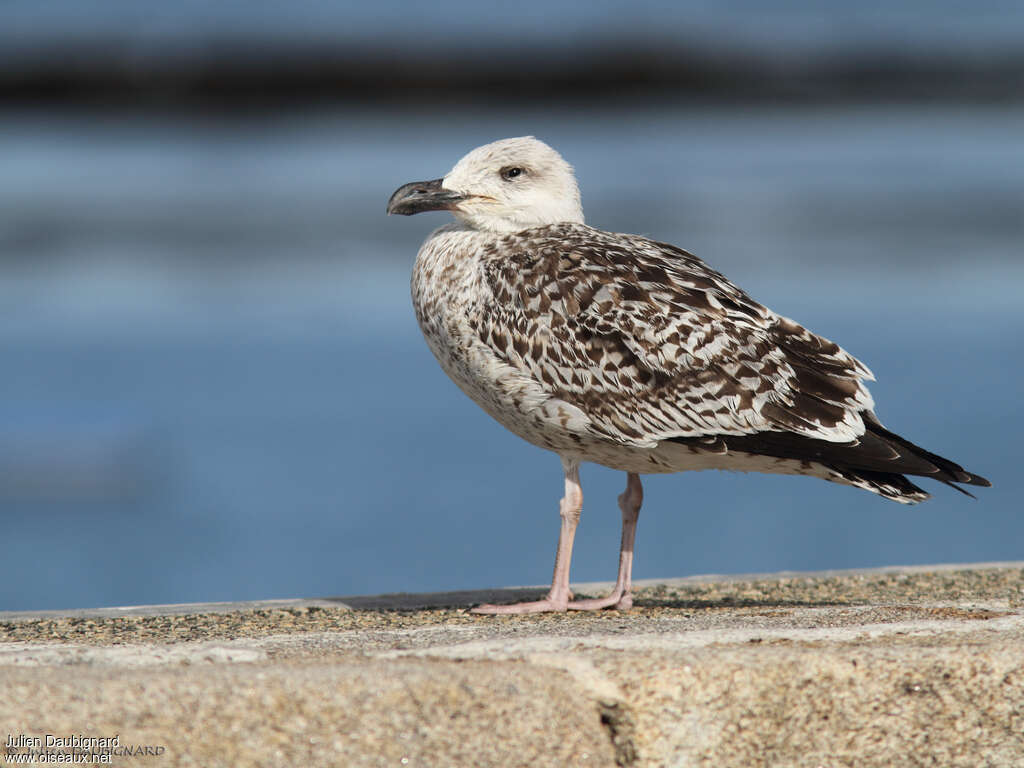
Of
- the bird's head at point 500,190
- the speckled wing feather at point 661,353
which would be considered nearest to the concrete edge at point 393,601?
the speckled wing feather at point 661,353

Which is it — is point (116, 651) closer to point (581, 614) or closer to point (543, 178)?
point (581, 614)

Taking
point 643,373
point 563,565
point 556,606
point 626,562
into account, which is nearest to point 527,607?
point 556,606

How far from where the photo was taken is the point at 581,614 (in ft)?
17.1

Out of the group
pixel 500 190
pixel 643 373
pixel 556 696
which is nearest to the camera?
pixel 556 696

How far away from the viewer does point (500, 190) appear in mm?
6102

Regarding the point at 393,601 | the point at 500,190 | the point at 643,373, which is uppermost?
the point at 500,190

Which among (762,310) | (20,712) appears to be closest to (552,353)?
(762,310)

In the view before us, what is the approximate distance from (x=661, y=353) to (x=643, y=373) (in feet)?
0.36

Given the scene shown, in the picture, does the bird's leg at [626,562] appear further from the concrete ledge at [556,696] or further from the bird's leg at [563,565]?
the concrete ledge at [556,696]

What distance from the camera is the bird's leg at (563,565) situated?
210 inches

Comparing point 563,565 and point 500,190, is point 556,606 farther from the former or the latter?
point 500,190

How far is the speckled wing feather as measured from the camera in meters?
5.16

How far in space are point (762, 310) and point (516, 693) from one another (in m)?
2.55

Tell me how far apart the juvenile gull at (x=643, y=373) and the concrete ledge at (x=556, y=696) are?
3.08 feet
